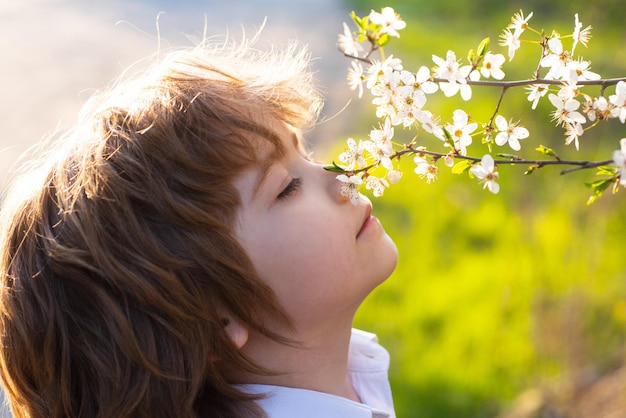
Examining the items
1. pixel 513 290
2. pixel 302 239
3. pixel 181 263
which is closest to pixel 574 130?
pixel 302 239

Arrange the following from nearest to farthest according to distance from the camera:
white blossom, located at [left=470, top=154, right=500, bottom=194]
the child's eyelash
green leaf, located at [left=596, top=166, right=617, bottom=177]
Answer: green leaf, located at [left=596, top=166, right=617, bottom=177] < white blossom, located at [left=470, top=154, right=500, bottom=194] < the child's eyelash

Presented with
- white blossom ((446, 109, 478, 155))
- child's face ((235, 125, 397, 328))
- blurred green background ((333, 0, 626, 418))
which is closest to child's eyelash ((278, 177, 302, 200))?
child's face ((235, 125, 397, 328))

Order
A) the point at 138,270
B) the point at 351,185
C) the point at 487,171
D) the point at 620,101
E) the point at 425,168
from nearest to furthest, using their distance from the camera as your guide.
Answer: the point at 620,101 → the point at 487,171 → the point at 425,168 → the point at 351,185 → the point at 138,270

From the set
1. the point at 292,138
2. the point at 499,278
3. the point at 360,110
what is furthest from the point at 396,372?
the point at 360,110

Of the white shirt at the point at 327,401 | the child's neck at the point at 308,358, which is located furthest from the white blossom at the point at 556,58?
the white shirt at the point at 327,401

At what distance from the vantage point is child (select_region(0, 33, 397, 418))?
1509 mm

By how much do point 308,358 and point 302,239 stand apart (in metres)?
0.29

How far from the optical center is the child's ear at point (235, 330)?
1.58 meters

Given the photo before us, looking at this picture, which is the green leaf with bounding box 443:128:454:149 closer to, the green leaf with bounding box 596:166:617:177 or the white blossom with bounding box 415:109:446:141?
the white blossom with bounding box 415:109:446:141

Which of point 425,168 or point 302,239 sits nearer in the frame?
point 425,168

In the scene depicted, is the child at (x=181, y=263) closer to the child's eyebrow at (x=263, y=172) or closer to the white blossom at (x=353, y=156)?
the child's eyebrow at (x=263, y=172)

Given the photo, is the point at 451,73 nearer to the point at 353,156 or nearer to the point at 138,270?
the point at 353,156

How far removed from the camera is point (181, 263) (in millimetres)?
1505

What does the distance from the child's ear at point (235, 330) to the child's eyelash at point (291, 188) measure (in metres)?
0.28
